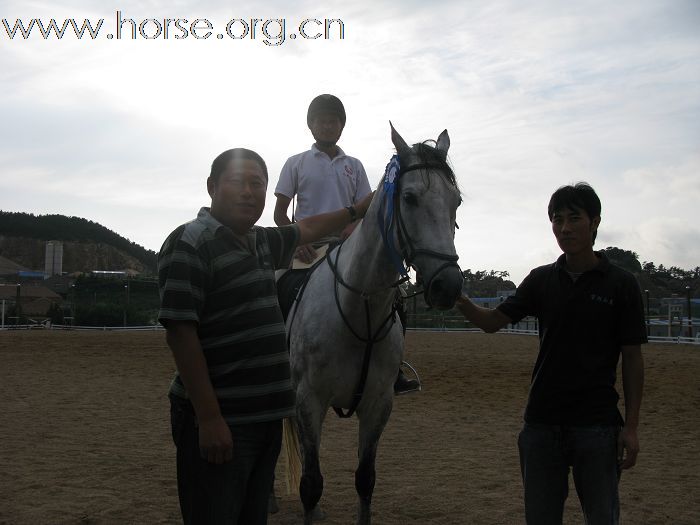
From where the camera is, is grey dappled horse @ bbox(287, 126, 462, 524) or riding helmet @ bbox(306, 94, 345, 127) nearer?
grey dappled horse @ bbox(287, 126, 462, 524)

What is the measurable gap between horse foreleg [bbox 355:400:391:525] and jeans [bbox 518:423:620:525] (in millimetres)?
1366

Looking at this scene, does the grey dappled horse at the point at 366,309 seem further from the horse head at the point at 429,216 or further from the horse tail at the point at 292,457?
the horse tail at the point at 292,457

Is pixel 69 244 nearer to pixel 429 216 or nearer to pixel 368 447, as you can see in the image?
pixel 368 447

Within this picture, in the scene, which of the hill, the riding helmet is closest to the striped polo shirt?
the riding helmet

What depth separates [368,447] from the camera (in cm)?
409

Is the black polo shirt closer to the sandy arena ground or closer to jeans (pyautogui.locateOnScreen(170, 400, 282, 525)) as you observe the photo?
jeans (pyautogui.locateOnScreen(170, 400, 282, 525))

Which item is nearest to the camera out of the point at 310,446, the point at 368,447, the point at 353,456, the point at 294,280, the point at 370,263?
the point at 370,263

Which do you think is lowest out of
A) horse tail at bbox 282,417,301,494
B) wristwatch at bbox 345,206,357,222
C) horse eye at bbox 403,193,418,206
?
horse tail at bbox 282,417,301,494

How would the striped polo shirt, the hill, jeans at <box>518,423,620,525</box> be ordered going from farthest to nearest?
the hill
jeans at <box>518,423,620,525</box>
the striped polo shirt

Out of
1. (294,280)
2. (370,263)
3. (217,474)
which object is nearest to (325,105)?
(294,280)

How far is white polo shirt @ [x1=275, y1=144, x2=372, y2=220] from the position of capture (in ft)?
15.4

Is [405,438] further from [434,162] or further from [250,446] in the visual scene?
[250,446]

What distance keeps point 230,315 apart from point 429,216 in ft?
4.10

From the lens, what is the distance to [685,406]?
9.77 meters
